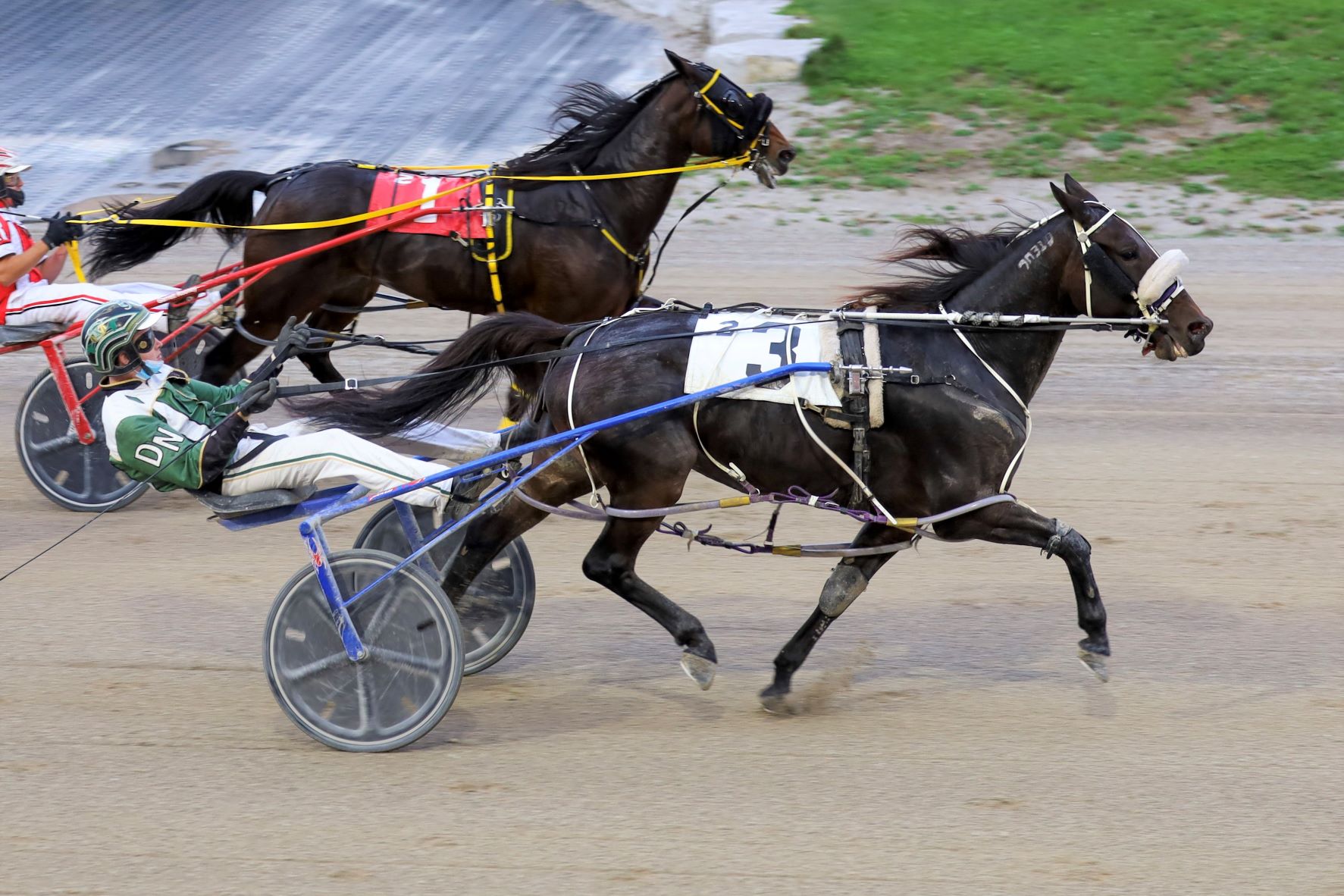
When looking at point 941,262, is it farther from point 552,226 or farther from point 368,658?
point 552,226

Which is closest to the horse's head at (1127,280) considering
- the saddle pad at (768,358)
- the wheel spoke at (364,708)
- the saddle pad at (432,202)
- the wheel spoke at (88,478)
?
the saddle pad at (768,358)

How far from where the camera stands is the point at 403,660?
4422mm

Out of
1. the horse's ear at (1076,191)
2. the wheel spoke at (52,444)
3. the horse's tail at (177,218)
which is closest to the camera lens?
the horse's ear at (1076,191)

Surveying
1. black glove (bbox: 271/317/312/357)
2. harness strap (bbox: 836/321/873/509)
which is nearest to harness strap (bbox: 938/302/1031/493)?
harness strap (bbox: 836/321/873/509)

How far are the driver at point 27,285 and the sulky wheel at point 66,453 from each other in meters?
0.25

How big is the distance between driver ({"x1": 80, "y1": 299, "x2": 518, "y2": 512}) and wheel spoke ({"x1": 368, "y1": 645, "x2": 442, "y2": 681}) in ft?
1.54

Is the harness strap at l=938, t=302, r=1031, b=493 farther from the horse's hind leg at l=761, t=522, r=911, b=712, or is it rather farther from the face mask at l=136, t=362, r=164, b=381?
the face mask at l=136, t=362, r=164, b=381

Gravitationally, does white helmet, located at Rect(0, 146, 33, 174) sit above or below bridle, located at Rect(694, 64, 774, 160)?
above

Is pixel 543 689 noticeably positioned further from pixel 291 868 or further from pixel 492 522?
pixel 291 868

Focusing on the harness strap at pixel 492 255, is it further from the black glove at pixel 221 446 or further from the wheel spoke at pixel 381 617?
the wheel spoke at pixel 381 617

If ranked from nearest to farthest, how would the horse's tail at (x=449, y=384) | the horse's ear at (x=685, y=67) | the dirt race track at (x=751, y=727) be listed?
the dirt race track at (x=751, y=727)
the horse's tail at (x=449, y=384)
the horse's ear at (x=685, y=67)

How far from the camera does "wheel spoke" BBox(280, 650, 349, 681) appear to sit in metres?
4.42

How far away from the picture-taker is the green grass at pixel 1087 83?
12703mm

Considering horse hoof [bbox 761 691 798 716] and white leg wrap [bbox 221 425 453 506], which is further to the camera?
A: horse hoof [bbox 761 691 798 716]
